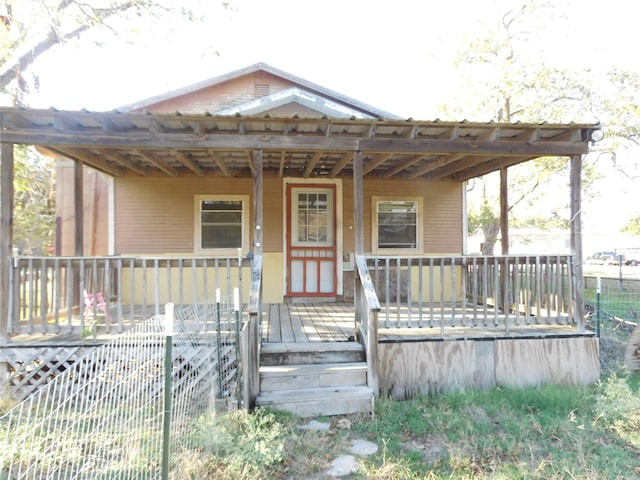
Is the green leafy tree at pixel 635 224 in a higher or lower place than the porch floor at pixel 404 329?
higher

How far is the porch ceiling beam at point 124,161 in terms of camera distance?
5727mm

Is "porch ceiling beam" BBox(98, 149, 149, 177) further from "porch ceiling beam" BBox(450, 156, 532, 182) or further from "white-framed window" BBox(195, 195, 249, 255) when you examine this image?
A: "porch ceiling beam" BBox(450, 156, 532, 182)

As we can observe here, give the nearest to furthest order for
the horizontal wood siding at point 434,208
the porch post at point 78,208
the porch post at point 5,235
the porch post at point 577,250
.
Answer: the porch post at point 5,235, the porch post at point 577,250, the porch post at point 78,208, the horizontal wood siding at point 434,208

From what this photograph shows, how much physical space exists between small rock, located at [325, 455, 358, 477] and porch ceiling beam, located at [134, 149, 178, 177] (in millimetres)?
4252

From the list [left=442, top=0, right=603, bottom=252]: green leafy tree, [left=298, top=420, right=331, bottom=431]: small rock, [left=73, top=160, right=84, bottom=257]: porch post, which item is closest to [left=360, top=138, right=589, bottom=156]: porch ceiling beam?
[left=298, top=420, right=331, bottom=431]: small rock

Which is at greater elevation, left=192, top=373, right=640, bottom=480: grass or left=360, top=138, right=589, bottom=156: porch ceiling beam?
left=360, top=138, right=589, bottom=156: porch ceiling beam

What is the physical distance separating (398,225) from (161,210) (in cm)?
443

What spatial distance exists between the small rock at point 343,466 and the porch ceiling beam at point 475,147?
3258mm

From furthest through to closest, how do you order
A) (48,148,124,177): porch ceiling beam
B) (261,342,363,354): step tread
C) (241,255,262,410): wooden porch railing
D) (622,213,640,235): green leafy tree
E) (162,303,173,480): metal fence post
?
(622,213,640,235): green leafy tree < (48,148,124,177): porch ceiling beam < (261,342,363,354): step tread < (241,255,262,410): wooden porch railing < (162,303,173,480): metal fence post

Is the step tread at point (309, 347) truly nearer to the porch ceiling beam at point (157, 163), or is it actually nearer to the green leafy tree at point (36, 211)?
the porch ceiling beam at point (157, 163)

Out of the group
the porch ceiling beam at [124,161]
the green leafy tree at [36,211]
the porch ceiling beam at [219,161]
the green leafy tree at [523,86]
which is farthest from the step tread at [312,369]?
the green leafy tree at [36,211]

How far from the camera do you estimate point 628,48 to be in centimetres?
1368

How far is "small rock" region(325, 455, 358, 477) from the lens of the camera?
3.07 meters

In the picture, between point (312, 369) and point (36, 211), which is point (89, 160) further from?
point (36, 211)
